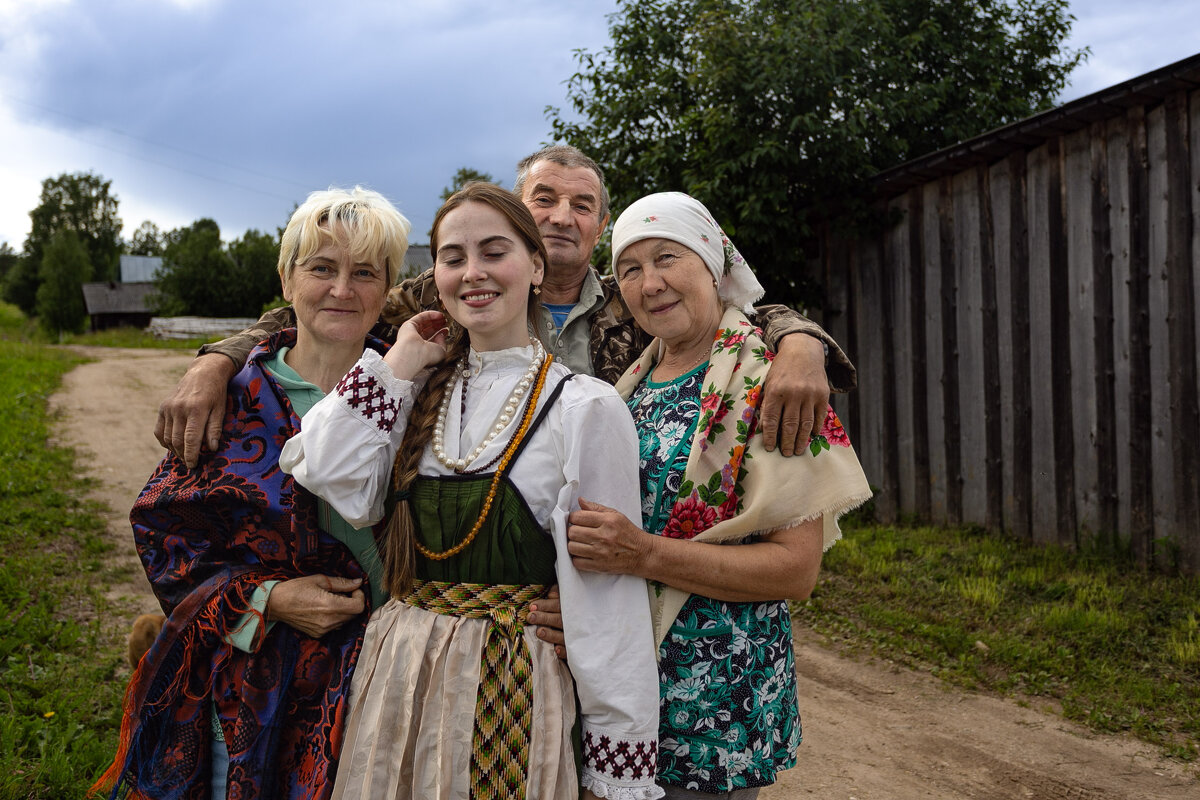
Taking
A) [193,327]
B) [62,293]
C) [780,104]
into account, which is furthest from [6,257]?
[780,104]

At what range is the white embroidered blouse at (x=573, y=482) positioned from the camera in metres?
1.68

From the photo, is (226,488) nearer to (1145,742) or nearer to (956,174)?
(1145,742)

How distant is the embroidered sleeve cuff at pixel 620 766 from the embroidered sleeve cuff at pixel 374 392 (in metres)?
0.74

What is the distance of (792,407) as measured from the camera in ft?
6.29

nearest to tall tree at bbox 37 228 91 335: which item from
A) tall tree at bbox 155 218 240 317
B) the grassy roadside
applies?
tall tree at bbox 155 218 240 317

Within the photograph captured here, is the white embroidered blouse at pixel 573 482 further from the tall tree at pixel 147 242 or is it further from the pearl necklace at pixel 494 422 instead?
the tall tree at pixel 147 242

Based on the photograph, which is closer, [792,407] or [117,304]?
[792,407]

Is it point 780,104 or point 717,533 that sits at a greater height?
point 780,104

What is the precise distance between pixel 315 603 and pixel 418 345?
0.60 meters

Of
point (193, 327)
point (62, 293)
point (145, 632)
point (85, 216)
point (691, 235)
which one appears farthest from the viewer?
point (85, 216)

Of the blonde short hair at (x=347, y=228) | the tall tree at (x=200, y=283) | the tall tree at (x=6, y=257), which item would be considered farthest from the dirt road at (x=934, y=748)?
the tall tree at (x=6, y=257)

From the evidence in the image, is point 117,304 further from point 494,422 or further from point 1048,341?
point 494,422

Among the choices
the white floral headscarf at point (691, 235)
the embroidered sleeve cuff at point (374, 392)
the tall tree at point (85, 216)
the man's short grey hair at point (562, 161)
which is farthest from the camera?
the tall tree at point (85, 216)

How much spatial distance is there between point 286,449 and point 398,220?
2.20 feet
